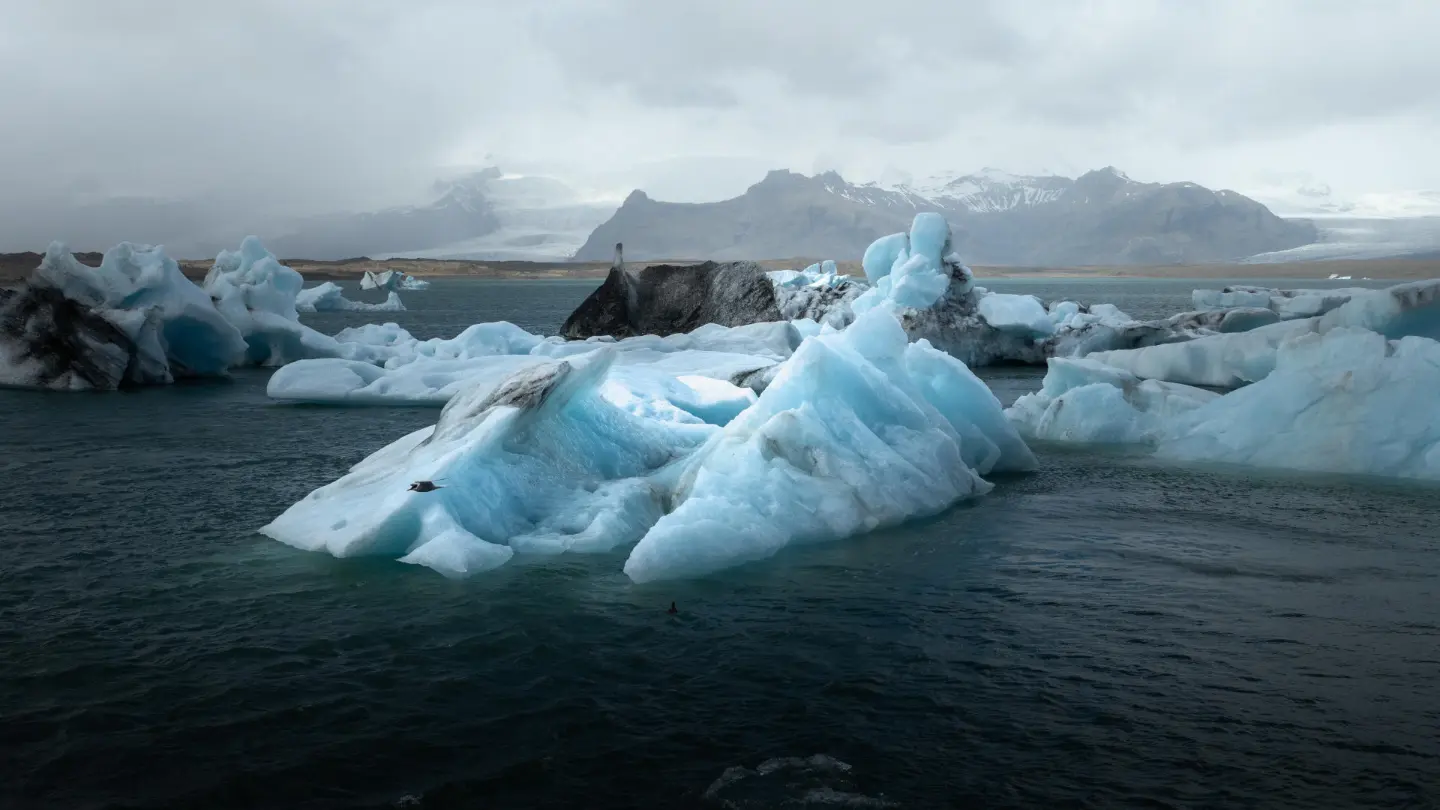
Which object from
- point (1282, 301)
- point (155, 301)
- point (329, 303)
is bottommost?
point (329, 303)

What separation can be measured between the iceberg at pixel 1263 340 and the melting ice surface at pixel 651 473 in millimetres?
9710

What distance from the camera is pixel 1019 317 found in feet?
98.9

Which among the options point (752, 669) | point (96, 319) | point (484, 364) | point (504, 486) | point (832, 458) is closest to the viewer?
point (752, 669)

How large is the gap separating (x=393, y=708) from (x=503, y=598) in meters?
2.14

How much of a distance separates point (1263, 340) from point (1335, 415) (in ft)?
30.5

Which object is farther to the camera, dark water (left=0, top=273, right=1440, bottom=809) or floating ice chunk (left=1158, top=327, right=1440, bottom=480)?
floating ice chunk (left=1158, top=327, right=1440, bottom=480)

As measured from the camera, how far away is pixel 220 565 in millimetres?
9539

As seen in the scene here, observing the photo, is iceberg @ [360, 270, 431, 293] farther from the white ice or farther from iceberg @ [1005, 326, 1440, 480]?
iceberg @ [1005, 326, 1440, 480]

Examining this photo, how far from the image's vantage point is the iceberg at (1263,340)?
62.8ft

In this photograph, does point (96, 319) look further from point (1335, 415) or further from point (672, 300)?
point (1335, 415)

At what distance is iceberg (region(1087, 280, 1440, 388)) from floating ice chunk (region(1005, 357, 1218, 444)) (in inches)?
99.2

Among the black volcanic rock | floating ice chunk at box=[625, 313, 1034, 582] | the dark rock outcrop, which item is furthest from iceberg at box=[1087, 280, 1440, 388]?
the dark rock outcrop

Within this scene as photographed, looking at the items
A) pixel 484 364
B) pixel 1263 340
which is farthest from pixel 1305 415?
pixel 484 364

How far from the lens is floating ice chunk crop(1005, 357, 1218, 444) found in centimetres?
1708
